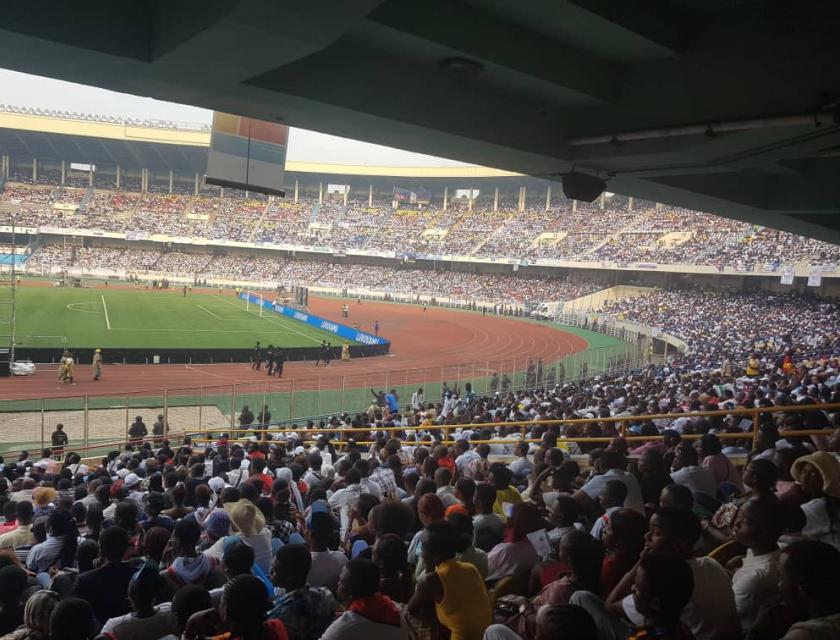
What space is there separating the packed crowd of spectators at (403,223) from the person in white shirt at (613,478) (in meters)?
51.5

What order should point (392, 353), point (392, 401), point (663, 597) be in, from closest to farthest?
point (663, 597)
point (392, 401)
point (392, 353)

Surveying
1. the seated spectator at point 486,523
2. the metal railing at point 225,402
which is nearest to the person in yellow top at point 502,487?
the seated spectator at point 486,523

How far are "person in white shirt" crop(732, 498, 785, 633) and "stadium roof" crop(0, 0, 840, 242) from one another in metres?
3.50

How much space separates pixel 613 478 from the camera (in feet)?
18.5

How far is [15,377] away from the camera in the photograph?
25.1 m

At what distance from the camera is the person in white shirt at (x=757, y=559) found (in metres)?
3.60

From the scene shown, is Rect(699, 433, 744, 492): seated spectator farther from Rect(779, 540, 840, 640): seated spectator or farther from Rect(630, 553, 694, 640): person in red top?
Rect(630, 553, 694, 640): person in red top

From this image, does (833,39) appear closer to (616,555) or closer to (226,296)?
(616,555)

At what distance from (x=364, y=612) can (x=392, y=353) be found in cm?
3373

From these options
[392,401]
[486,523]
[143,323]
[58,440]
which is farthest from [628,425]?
[143,323]

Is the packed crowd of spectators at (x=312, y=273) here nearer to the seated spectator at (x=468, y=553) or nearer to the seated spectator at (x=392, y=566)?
the seated spectator at (x=468, y=553)

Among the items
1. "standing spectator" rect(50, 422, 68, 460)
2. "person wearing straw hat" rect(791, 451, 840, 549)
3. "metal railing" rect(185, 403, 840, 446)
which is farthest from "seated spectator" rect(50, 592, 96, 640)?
"standing spectator" rect(50, 422, 68, 460)

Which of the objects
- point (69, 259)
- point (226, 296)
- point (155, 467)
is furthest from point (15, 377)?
point (69, 259)

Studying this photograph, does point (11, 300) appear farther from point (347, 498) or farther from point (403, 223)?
point (403, 223)
